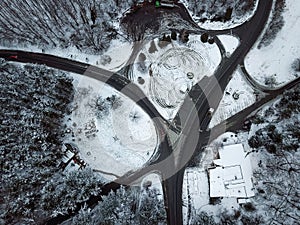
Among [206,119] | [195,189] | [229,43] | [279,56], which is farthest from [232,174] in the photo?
[229,43]

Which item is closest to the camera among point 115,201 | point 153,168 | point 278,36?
point 115,201

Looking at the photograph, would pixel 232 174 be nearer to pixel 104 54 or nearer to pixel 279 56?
pixel 279 56

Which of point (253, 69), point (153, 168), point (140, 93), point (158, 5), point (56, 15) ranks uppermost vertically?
point (158, 5)

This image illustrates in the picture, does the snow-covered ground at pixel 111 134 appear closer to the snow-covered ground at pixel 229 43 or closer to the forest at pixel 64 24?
the forest at pixel 64 24

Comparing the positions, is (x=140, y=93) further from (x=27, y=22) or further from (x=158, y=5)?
(x=27, y=22)

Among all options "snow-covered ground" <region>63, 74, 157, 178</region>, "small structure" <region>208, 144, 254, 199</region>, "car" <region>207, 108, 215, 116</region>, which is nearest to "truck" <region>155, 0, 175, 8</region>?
"snow-covered ground" <region>63, 74, 157, 178</region>

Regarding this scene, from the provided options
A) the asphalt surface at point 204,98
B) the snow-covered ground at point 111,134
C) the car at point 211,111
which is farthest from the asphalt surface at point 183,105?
the snow-covered ground at point 111,134

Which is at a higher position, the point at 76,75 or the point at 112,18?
the point at 112,18

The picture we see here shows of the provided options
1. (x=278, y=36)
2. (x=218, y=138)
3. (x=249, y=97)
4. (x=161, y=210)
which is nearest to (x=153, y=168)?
(x=161, y=210)
